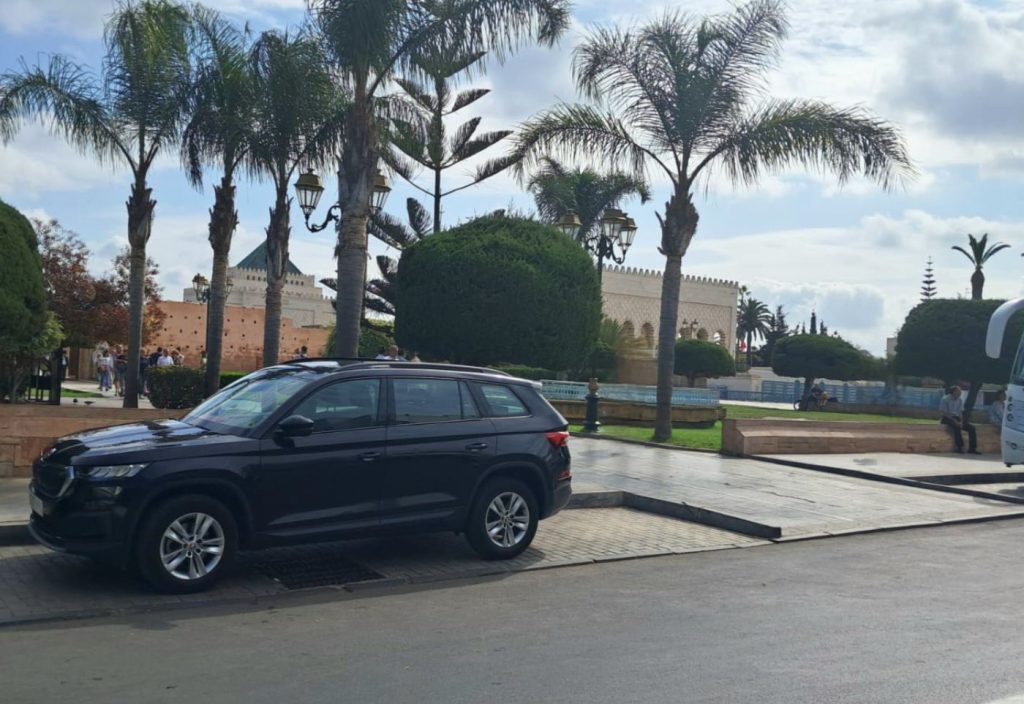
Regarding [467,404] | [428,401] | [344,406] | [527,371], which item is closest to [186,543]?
[344,406]

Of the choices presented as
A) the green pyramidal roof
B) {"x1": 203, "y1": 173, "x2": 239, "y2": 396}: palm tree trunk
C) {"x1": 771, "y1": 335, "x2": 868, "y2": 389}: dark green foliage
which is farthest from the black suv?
the green pyramidal roof

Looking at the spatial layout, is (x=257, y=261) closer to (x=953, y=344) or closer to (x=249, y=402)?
(x=953, y=344)

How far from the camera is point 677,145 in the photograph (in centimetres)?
1984

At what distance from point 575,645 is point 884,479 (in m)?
10.6

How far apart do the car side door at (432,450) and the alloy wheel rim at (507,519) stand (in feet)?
A: 0.98

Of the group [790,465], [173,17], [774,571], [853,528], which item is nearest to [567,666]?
[774,571]

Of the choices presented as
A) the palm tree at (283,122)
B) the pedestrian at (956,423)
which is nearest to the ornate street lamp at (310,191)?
the palm tree at (283,122)

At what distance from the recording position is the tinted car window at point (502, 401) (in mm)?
8688

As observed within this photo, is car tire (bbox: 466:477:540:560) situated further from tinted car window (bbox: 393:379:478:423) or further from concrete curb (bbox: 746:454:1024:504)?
concrete curb (bbox: 746:454:1024:504)

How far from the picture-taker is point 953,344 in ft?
103

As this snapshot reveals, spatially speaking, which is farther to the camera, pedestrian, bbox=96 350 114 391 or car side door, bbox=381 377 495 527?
pedestrian, bbox=96 350 114 391

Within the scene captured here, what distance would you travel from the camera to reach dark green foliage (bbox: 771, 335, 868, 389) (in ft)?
137

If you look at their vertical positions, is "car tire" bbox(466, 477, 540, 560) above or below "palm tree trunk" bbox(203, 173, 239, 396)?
below

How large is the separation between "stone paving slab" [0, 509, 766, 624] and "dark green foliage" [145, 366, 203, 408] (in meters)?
12.0
